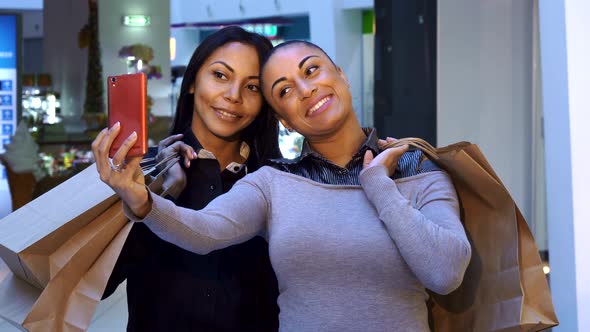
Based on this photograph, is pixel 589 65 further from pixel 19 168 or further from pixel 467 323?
pixel 19 168

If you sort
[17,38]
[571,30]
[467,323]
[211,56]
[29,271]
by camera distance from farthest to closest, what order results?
[17,38], [571,30], [211,56], [467,323], [29,271]

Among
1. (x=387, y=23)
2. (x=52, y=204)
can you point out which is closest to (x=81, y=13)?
(x=387, y=23)

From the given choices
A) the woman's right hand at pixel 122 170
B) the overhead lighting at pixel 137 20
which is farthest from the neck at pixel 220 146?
the overhead lighting at pixel 137 20

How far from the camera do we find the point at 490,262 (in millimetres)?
1906

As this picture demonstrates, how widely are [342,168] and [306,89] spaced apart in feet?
0.65

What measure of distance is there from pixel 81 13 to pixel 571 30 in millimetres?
4094

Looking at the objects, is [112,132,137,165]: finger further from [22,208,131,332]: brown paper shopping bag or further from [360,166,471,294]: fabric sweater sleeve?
[360,166,471,294]: fabric sweater sleeve

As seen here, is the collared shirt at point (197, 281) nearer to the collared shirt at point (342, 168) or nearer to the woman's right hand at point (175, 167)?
the woman's right hand at point (175, 167)

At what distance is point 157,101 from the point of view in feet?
20.5

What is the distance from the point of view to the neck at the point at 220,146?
2195 millimetres

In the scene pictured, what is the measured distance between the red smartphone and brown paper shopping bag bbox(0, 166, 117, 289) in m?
0.28

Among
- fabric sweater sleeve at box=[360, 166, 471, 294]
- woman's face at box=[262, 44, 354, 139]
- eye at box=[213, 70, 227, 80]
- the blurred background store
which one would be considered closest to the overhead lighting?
the blurred background store

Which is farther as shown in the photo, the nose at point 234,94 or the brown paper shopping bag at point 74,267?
the nose at point 234,94

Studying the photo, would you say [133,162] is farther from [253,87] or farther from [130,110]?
[253,87]
